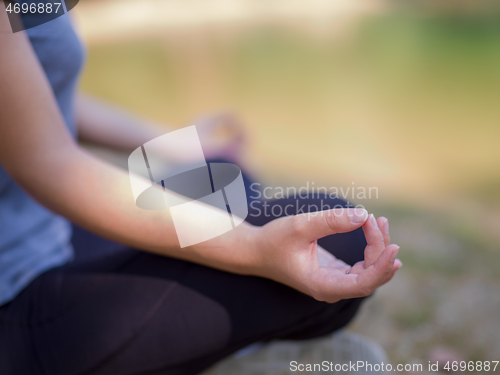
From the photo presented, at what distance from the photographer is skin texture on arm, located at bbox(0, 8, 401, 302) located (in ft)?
1.52

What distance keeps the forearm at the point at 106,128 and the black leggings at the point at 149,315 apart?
0.53m

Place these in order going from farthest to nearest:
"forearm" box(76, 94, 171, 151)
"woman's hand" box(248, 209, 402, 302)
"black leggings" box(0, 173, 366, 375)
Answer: "forearm" box(76, 94, 171, 151), "black leggings" box(0, 173, 366, 375), "woman's hand" box(248, 209, 402, 302)

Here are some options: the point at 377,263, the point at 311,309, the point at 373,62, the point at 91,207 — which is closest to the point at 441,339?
the point at 311,309

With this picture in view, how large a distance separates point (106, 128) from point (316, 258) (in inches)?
29.9

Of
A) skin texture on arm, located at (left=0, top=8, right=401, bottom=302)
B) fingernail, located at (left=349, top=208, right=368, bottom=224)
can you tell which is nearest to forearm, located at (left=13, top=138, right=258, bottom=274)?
skin texture on arm, located at (left=0, top=8, right=401, bottom=302)

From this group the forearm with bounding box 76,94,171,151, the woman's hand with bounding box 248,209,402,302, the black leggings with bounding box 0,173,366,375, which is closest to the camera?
the woman's hand with bounding box 248,209,402,302

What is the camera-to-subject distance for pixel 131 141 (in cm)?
106

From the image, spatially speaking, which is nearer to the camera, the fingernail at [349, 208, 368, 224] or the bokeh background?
the fingernail at [349, 208, 368, 224]

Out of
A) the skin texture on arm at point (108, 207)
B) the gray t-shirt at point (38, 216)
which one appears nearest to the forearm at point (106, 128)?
the gray t-shirt at point (38, 216)

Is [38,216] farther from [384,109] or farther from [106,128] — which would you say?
[384,109]

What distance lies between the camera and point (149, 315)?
554 mm

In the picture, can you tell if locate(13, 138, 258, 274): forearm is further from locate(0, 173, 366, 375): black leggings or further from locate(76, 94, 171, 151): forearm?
locate(76, 94, 171, 151): forearm

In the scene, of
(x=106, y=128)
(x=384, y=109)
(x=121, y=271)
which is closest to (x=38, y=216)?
(x=121, y=271)

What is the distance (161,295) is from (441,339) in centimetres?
72
